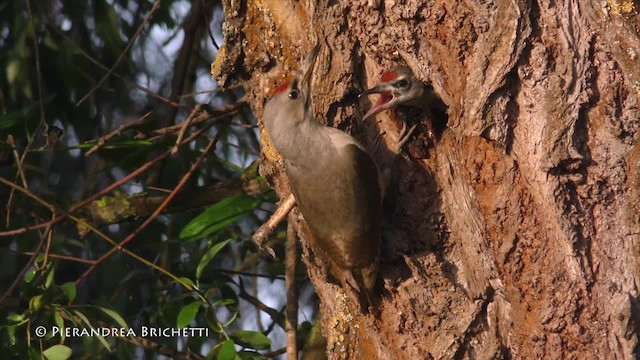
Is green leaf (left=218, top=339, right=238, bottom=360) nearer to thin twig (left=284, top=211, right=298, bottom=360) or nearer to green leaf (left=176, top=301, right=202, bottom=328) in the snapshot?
green leaf (left=176, top=301, right=202, bottom=328)

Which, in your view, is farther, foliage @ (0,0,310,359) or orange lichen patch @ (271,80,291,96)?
foliage @ (0,0,310,359)

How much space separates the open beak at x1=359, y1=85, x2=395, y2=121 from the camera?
2287mm

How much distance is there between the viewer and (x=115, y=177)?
434 centimetres

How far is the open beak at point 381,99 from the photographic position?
2.29 m

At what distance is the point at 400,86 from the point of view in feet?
7.36

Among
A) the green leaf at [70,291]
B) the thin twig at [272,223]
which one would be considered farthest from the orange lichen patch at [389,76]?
the green leaf at [70,291]

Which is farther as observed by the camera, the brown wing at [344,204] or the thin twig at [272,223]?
the thin twig at [272,223]

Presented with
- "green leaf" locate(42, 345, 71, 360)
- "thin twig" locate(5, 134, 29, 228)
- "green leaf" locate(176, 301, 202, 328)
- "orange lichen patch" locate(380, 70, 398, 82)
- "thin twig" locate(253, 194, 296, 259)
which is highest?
"thin twig" locate(5, 134, 29, 228)

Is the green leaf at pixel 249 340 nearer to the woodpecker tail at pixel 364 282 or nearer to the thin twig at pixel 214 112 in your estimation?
the woodpecker tail at pixel 364 282

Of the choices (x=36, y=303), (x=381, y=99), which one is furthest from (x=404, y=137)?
(x=36, y=303)

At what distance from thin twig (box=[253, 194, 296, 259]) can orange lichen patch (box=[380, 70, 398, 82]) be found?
465 mm

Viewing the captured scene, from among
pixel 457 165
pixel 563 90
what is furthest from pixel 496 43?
pixel 457 165

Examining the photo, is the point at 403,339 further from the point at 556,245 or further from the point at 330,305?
the point at 556,245

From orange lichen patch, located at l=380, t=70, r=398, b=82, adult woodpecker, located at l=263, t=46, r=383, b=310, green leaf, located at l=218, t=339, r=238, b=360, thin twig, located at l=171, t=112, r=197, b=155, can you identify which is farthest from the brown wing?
thin twig, located at l=171, t=112, r=197, b=155
